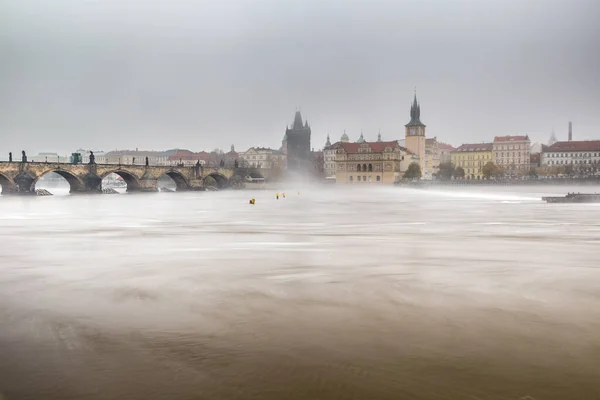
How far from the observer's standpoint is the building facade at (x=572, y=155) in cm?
13488

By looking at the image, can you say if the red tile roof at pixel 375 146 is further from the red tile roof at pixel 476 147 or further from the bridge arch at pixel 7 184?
the bridge arch at pixel 7 184

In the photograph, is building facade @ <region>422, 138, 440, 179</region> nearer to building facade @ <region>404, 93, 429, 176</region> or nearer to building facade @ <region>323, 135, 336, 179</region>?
building facade @ <region>404, 93, 429, 176</region>

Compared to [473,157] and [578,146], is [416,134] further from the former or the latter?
[578,146]

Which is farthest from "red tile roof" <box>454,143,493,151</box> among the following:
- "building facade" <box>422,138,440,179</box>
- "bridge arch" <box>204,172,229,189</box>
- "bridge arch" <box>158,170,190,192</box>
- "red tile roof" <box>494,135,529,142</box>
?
"bridge arch" <box>158,170,190,192</box>

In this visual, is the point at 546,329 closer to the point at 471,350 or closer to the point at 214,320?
the point at 471,350

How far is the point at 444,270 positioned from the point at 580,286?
275 centimetres

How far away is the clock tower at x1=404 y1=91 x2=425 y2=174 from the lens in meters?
134

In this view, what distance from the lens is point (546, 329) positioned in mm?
7355

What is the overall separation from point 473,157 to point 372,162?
125 ft

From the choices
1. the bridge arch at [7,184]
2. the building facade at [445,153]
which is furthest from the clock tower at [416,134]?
the bridge arch at [7,184]

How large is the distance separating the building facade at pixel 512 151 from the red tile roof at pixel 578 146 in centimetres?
552

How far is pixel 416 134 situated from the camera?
134875 millimetres

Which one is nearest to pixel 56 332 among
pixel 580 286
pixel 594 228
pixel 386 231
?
pixel 580 286

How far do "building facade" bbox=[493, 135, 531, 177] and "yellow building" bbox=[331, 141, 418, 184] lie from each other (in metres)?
28.0
